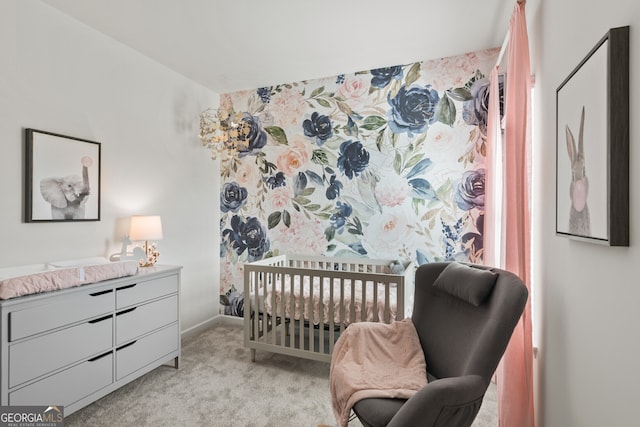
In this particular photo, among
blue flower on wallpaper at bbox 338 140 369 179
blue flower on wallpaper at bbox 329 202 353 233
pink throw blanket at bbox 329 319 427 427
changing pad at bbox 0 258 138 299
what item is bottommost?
pink throw blanket at bbox 329 319 427 427

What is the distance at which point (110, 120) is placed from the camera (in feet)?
9.23

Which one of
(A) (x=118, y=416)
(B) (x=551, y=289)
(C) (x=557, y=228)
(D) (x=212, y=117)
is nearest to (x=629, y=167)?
(C) (x=557, y=228)

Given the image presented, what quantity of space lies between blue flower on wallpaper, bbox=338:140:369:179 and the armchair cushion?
170 centimetres

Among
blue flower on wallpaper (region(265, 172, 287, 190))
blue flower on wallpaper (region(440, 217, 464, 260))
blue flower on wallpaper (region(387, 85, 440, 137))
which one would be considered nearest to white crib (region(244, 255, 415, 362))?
blue flower on wallpaper (region(440, 217, 464, 260))

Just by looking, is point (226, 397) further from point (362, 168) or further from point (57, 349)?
point (362, 168)

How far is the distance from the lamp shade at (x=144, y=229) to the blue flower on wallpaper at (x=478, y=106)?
115 inches

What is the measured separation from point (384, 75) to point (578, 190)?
2520mm

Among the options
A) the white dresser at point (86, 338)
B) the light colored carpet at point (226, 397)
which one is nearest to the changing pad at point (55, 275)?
the white dresser at point (86, 338)

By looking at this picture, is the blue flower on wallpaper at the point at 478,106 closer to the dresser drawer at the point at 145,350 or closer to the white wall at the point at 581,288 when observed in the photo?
the white wall at the point at 581,288

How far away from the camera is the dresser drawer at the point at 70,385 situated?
6.00 ft

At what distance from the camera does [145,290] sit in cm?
254

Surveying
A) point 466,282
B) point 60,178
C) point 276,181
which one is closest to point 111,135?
point 60,178

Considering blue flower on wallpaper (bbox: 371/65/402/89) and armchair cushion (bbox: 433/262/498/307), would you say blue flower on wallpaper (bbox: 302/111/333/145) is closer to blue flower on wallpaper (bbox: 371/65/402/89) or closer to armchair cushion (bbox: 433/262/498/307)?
blue flower on wallpaper (bbox: 371/65/402/89)

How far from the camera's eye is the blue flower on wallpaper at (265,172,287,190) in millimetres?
3779
